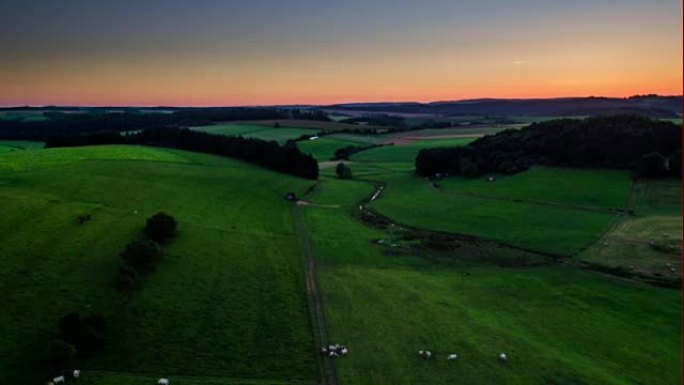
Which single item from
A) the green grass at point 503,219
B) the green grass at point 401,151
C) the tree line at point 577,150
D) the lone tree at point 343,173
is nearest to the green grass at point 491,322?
the green grass at point 503,219

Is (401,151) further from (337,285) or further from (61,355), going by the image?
(61,355)

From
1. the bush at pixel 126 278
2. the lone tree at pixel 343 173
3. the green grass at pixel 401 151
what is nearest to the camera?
the bush at pixel 126 278

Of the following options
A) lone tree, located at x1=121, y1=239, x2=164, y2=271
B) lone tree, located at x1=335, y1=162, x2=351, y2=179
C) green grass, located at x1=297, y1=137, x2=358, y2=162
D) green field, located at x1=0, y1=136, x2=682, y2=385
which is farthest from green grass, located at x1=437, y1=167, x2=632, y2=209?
lone tree, located at x1=121, y1=239, x2=164, y2=271

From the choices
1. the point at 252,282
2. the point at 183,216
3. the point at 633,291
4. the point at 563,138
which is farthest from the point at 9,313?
the point at 563,138

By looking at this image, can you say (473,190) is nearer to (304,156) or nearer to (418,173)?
(418,173)

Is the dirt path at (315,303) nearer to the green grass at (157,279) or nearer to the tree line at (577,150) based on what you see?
the green grass at (157,279)

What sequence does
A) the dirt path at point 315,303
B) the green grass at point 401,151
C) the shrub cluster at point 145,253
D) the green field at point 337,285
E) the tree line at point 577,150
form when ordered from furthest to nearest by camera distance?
the green grass at point 401,151, the tree line at point 577,150, the shrub cluster at point 145,253, the green field at point 337,285, the dirt path at point 315,303
